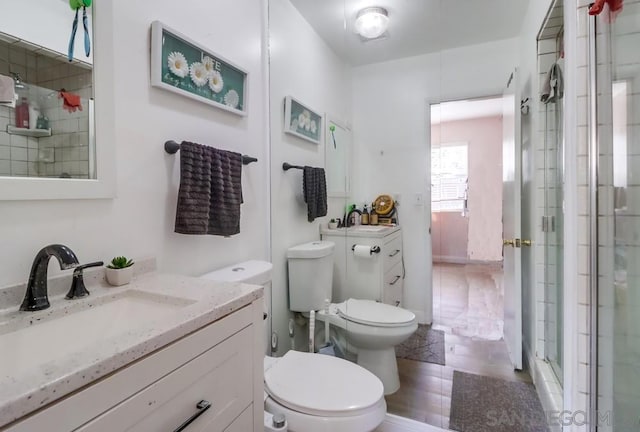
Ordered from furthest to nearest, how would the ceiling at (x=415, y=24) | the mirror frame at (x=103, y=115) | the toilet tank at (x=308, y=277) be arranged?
the ceiling at (x=415, y=24)
the toilet tank at (x=308, y=277)
the mirror frame at (x=103, y=115)

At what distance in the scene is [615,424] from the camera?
1.19 m

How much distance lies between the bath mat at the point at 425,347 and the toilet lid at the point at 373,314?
17.8 inches

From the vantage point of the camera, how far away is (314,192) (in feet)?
7.02

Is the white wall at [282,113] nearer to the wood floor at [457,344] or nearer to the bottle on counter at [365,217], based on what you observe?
the bottle on counter at [365,217]

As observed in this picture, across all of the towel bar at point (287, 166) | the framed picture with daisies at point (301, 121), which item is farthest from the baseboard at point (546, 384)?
the framed picture with daisies at point (301, 121)

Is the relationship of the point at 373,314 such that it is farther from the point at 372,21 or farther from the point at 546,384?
the point at 372,21

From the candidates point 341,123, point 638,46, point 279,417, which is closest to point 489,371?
point 279,417

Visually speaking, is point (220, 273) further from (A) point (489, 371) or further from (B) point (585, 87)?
(A) point (489, 371)

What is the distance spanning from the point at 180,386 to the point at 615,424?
61.2 inches

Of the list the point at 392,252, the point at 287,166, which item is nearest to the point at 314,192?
the point at 287,166

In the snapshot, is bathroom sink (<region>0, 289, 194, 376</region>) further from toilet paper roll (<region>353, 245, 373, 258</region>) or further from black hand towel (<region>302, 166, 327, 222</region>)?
toilet paper roll (<region>353, 245, 373, 258</region>)

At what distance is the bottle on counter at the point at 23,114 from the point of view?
858mm

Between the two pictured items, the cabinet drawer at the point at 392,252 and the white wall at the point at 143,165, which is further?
the cabinet drawer at the point at 392,252

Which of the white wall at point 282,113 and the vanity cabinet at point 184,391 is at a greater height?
the white wall at point 282,113
